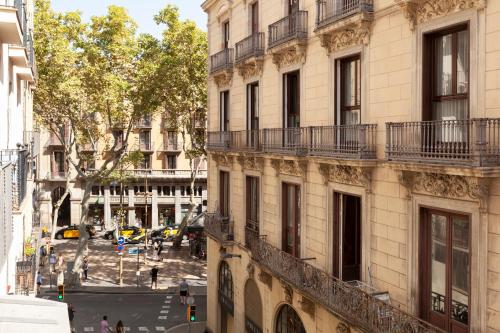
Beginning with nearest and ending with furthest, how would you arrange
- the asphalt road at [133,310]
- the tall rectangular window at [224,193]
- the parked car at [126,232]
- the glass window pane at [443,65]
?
the glass window pane at [443,65] < the tall rectangular window at [224,193] < the asphalt road at [133,310] < the parked car at [126,232]

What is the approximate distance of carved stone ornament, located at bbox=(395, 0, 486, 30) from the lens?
380 inches

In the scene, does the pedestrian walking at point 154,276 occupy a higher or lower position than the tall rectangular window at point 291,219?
lower

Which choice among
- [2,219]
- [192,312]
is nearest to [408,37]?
[2,219]

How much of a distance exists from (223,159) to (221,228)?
2878mm

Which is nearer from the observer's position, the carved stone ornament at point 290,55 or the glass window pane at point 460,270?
the glass window pane at point 460,270

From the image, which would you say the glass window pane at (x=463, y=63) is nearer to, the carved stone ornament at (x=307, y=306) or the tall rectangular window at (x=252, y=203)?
the carved stone ornament at (x=307, y=306)

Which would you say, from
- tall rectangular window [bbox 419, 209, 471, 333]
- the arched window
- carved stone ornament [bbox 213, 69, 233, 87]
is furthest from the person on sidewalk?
tall rectangular window [bbox 419, 209, 471, 333]

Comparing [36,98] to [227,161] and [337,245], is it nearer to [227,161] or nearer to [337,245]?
[227,161]

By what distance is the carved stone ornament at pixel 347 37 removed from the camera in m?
12.6

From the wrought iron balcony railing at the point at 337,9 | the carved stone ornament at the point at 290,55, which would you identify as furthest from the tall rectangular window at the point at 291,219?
the wrought iron balcony railing at the point at 337,9

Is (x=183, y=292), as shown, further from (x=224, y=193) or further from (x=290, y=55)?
(x=290, y=55)

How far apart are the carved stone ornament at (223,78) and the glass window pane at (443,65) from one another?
1243cm

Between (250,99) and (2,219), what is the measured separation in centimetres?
1185

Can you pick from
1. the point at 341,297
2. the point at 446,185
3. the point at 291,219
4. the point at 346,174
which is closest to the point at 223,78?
the point at 291,219
